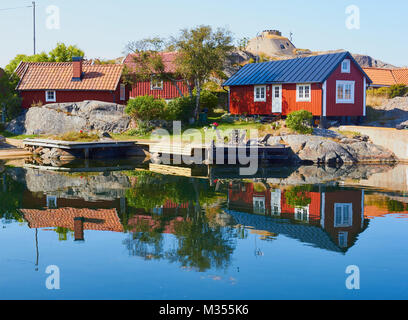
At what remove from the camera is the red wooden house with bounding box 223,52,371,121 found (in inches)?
1369

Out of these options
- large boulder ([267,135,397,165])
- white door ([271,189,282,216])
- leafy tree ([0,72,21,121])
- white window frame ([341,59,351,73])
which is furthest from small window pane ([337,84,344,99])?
leafy tree ([0,72,21,121])

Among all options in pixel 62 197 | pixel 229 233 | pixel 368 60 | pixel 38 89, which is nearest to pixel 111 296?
pixel 229 233

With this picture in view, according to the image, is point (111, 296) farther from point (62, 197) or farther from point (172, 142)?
point (172, 142)

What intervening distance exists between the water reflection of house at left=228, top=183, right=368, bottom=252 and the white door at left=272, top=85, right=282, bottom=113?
16.0 m

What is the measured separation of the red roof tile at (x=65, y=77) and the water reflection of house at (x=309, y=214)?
79.3 ft

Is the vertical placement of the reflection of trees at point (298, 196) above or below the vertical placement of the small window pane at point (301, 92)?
below

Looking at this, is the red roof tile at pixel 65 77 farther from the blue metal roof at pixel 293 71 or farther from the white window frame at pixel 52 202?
the white window frame at pixel 52 202

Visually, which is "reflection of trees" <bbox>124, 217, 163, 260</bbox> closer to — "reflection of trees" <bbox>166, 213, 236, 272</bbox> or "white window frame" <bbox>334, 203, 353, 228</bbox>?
"reflection of trees" <bbox>166, 213, 236, 272</bbox>

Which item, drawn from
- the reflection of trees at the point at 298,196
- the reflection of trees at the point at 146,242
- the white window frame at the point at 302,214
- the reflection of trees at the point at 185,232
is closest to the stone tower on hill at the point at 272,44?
the reflection of trees at the point at 298,196

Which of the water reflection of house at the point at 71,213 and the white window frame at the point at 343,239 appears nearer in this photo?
the white window frame at the point at 343,239

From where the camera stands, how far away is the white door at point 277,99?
37031mm

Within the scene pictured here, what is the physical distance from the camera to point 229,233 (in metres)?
14.3

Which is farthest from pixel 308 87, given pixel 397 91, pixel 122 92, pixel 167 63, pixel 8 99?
pixel 8 99
